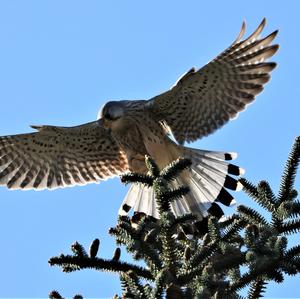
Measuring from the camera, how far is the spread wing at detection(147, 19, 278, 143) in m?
6.31

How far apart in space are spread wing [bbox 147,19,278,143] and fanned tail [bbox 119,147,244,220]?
38cm

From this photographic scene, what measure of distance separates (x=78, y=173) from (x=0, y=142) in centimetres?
78

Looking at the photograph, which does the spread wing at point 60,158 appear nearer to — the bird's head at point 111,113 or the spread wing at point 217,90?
the bird's head at point 111,113

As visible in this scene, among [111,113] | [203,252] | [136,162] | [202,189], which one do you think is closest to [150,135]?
[136,162]

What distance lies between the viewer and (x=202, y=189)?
590cm

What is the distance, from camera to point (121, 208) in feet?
20.2

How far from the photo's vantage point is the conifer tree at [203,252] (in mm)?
2680

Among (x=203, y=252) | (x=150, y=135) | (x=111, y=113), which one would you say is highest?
(x=111, y=113)

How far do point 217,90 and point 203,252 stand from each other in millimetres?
3764

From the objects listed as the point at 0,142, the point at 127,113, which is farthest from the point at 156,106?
the point at 0,142

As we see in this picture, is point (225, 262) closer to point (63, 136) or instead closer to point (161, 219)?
point (161, 219)

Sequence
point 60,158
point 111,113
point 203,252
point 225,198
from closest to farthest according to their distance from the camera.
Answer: point 203,252
point 225,198
point 111,113
point 60,158

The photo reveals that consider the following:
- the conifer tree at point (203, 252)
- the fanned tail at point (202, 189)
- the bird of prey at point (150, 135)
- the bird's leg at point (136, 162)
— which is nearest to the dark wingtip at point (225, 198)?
the fanned tail at point (202, 189)

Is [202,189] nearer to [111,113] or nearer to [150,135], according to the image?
[150,135]
